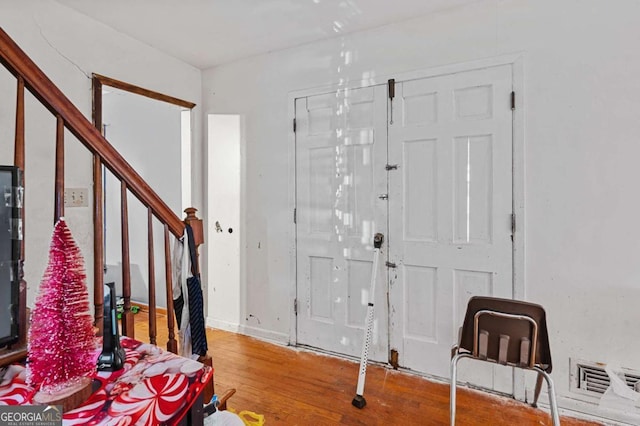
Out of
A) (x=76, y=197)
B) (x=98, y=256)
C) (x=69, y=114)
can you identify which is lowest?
(x=98, y=256)

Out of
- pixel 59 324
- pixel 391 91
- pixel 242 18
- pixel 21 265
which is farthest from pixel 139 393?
pixel 242 18

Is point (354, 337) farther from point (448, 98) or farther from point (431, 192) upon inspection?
point (448, 98)

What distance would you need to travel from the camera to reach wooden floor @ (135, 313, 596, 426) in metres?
1.96

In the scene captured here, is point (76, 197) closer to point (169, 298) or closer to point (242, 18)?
point (169, 298)

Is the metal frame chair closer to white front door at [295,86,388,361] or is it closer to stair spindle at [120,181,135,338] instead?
white front door at [295,86,388,361]

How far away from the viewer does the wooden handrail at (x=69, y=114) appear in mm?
1035

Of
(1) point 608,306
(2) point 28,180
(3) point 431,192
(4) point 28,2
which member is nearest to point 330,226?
(3) point 431,192

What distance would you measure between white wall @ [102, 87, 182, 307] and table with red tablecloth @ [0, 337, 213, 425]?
3.03 meters

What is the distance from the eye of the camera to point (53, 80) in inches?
87.8

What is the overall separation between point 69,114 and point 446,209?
6.70 feet

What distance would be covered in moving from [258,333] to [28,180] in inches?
78.9

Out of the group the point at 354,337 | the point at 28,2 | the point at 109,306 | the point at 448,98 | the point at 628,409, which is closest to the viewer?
the point at 109,306

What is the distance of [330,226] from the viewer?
273 centimetres

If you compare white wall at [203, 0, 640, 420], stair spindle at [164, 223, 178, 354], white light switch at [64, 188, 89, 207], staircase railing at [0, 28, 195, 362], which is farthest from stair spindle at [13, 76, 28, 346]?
white wall at [203, 0, 640, 420]
